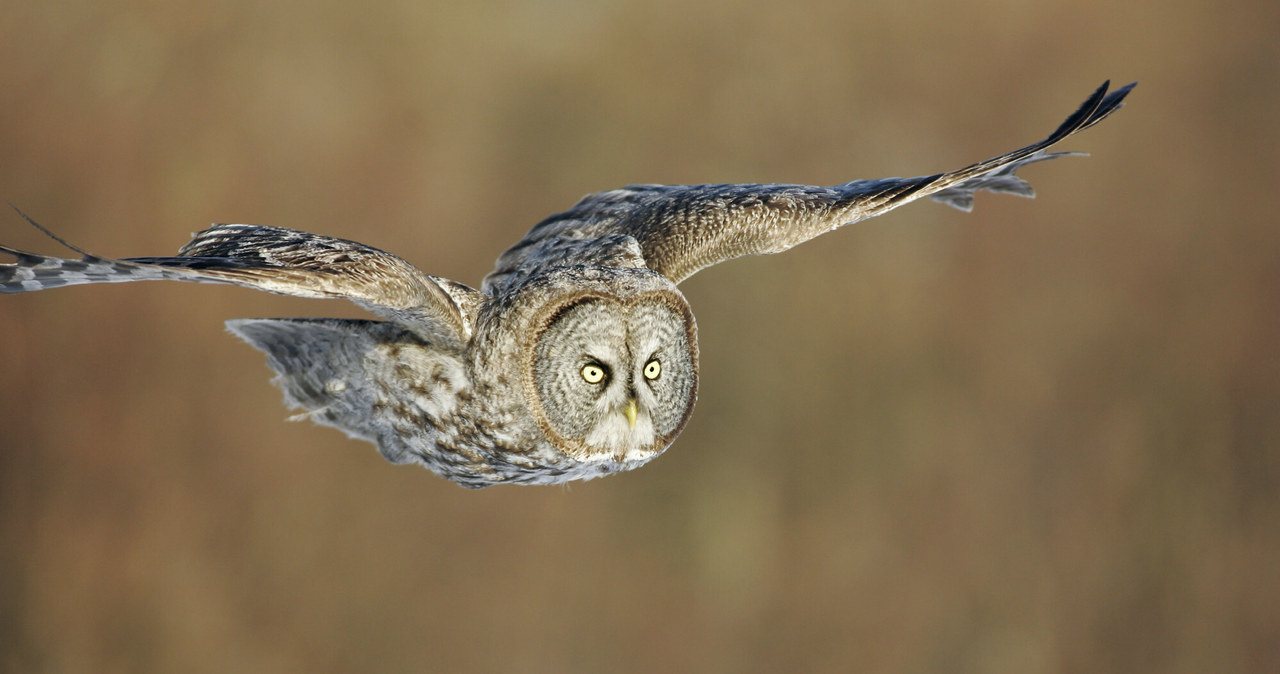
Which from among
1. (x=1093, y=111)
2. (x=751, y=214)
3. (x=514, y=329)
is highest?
(x=1093, y=111)

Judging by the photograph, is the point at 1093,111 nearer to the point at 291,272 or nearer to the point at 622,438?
the point at 622,438

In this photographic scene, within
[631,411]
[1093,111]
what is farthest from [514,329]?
[1093,111]

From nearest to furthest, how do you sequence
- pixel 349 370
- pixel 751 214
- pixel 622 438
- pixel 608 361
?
pixel 608 361
pixel 622 438
pixel 349 370
pixel 751 214

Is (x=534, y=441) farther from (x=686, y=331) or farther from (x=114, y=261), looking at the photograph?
(x=114, y=261)

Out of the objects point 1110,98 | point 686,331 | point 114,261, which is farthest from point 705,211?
point 114,261

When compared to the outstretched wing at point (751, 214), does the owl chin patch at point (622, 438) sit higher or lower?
lower

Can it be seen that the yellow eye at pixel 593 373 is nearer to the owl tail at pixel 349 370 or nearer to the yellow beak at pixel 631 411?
the yellow beak at pixel 631 411

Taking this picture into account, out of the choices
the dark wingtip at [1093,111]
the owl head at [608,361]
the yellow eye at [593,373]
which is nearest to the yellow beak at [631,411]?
the owl head at [608,361]
